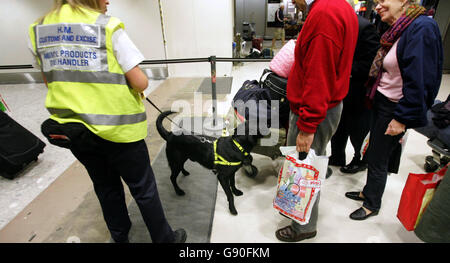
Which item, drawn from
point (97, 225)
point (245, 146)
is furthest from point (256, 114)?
point (97, 225)

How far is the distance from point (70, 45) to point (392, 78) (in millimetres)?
1732

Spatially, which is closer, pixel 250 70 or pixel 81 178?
pixel 81 178

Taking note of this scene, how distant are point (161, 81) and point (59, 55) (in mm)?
4595

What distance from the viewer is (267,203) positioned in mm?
2090

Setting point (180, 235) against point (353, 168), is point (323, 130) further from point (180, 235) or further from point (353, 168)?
point (353, 168)

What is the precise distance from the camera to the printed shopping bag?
Answer: 135 cm

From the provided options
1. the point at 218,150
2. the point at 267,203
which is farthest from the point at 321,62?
the point at 267,203

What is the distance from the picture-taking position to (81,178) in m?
2.48

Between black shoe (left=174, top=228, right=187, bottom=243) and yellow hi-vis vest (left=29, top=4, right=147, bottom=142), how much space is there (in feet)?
3.00

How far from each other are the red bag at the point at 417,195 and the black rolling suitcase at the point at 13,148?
342cm

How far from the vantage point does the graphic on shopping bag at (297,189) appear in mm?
1370

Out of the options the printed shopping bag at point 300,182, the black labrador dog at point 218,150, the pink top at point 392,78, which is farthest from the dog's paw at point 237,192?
the pink top at point 392,78

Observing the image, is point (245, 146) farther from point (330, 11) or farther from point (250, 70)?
point (250, 70)

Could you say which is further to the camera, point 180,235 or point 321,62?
point 180,235
